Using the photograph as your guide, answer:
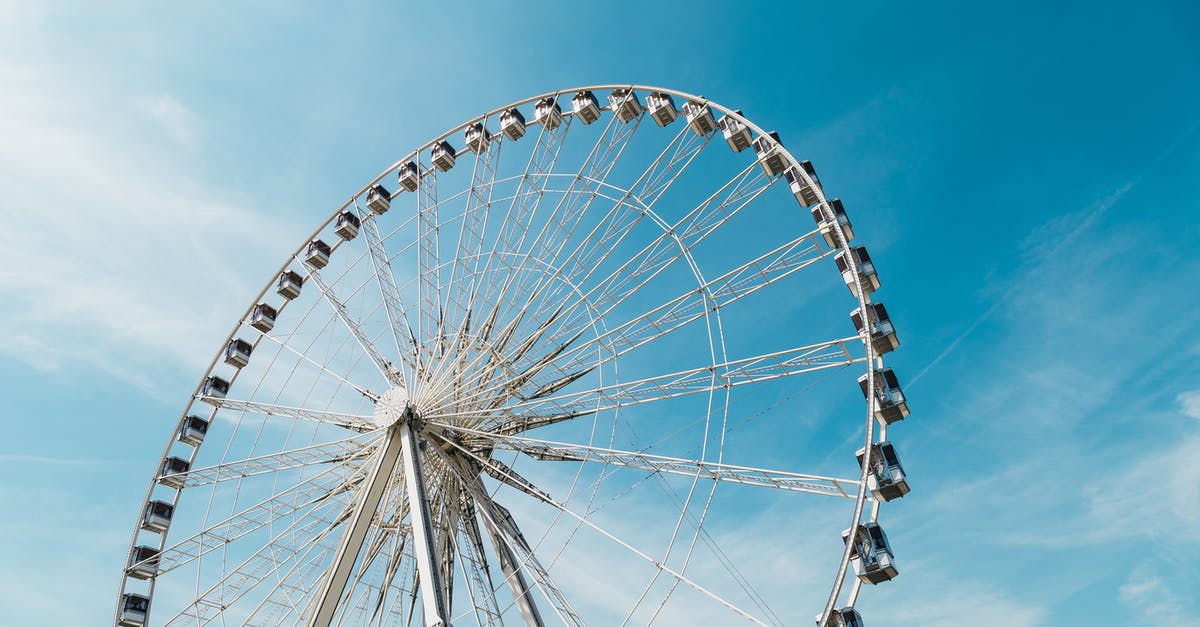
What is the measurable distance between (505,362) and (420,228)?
6.20m

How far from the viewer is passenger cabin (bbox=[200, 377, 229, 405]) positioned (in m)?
29.6

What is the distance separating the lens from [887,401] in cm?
1952

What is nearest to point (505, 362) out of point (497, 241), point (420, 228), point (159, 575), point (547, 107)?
point (497, 241)

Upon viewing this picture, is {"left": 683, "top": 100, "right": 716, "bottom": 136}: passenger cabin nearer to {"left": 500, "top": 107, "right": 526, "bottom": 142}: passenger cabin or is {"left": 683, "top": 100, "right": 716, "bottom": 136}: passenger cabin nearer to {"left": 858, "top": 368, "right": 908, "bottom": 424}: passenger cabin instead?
{"left": 500, "top": 107, "right": 526, "bottom": 142}: passenger cabin

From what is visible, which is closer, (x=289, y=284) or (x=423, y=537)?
(x=423, y=537)

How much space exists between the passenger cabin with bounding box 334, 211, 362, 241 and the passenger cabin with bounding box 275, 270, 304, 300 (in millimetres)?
2021

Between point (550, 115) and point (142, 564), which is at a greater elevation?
point (550, 115)

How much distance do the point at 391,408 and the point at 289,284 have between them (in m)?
9.23

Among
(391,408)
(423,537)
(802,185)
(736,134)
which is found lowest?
(423,537)

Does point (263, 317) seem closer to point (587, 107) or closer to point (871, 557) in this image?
point (587, 107)

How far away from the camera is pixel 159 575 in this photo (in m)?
27.8

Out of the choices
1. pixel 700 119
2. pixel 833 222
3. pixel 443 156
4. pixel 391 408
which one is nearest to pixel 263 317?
pixel 443 156

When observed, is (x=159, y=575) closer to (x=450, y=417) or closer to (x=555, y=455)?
(x=450, y=417)

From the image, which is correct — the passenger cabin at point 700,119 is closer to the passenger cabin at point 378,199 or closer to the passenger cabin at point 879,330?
the passenger cabin at point 879,330
